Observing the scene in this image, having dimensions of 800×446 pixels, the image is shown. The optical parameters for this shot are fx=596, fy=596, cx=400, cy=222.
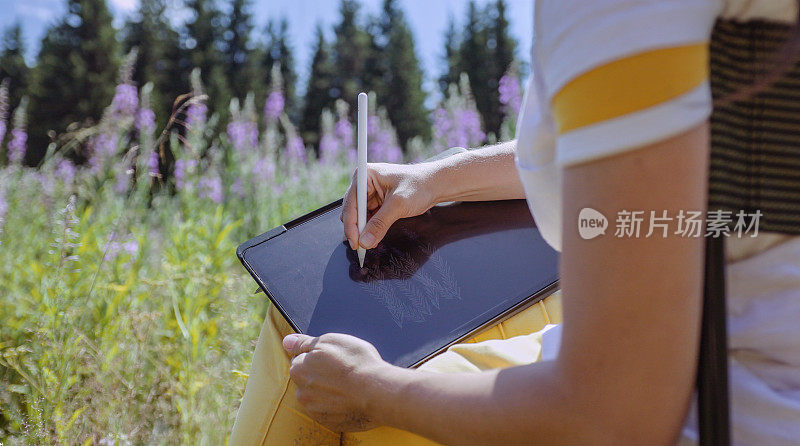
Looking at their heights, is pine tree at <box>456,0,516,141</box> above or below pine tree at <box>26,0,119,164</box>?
above

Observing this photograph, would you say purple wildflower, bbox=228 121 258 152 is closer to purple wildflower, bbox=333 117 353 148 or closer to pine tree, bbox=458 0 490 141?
purple wildflower, bbox=333 117 353 148

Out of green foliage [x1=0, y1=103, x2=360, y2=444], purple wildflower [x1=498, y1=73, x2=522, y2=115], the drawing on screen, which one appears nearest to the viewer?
the drawing on screen

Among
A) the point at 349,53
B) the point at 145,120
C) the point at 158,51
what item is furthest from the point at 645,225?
the point at 349,53

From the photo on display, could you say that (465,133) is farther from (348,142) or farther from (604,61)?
(604,61)

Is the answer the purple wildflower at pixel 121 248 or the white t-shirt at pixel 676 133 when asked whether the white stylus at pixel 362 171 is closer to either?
the white t-shirt at pixel 676 133

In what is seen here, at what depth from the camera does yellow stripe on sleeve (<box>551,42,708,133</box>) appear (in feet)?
1.55

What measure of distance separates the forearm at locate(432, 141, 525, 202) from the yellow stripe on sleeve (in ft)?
2.52

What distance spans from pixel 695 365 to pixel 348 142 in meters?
4.94

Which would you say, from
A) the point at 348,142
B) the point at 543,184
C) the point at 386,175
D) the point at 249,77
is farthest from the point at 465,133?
the point at 249,77

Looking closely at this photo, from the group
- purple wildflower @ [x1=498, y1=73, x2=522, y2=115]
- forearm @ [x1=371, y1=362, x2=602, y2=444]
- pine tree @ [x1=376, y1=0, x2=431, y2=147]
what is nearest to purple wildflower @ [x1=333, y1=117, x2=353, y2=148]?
purple wildflower @ [x1=498, y1=73, x2=522, y2=115]

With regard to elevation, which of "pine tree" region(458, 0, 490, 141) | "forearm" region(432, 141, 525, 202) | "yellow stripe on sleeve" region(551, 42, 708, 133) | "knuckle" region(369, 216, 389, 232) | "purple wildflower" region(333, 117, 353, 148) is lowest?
"knuckle" region(369, 216, 389, 232)

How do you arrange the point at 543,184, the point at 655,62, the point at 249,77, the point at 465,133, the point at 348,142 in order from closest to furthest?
the point at 655,62 < the point at 543,184 < the point at 465,133 < the point at 348,142 < the point at 249,77

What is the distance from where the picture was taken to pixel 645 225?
49 centimetres

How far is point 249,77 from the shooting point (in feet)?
59.1
